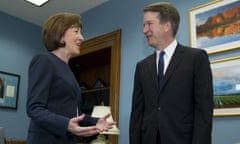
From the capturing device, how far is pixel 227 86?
2113 millimetres

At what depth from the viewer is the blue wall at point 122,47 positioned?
2.24 m

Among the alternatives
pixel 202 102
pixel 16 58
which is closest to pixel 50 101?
pixel 202 102

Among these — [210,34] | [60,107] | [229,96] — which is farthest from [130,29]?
[60,107]

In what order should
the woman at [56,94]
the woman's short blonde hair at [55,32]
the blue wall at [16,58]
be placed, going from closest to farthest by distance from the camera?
the woman at [56,94], the woman's short blonde hair at [55,32], the blue wall at [16,58]

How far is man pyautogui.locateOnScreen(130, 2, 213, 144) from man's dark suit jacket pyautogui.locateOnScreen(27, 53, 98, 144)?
435mm

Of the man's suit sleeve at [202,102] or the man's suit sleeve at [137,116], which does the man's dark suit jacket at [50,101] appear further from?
the man's suit sleeve at [202,102]

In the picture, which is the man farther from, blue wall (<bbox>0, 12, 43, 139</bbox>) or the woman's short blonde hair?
blue wall (<bbox>0, 12, 43, 139</bbox>)

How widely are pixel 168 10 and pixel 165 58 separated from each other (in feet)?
0.98

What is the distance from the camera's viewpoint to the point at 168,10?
167cm

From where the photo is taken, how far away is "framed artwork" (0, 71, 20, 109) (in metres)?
3.68

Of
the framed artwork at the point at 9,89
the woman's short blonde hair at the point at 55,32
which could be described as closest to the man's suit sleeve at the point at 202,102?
the woman's short blonde hair at the point at 55,32

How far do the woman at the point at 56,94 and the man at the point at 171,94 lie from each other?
1.11 feet

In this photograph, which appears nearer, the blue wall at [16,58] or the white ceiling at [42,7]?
the white ceiling at [42,7]

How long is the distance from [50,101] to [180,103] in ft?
2.13
